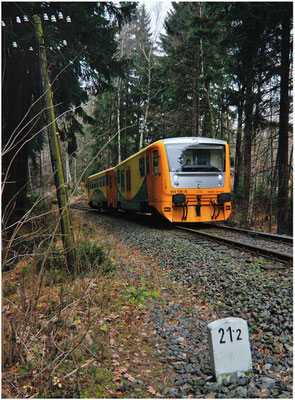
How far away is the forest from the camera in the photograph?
2.57 metres

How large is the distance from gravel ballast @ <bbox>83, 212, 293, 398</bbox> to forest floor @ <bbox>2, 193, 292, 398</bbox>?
0.05ft

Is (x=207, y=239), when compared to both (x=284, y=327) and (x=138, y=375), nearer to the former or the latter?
(x=284, y=327)

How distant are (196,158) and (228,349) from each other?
7.59 m

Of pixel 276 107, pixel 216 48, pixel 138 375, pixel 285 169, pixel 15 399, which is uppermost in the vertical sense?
pixel 216 48

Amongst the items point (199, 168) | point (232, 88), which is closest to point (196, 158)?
point (199, 168)

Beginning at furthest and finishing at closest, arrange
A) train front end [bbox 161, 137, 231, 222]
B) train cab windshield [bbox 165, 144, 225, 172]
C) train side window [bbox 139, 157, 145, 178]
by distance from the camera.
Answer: train side window [bbox 139, 157, 145, 178] < train cab windshield [bbox 165, 144, 225, 172] < train front end [bbox 161, 137, 231, 222]

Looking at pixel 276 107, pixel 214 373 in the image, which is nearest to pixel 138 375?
pixel 214 373

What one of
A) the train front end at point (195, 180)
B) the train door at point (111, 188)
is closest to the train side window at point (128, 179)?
the train door at point (111, 188)

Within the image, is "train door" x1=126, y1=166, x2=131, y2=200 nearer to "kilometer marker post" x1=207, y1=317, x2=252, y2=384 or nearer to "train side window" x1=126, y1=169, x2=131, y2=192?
"train side window" x1=126, y1=169, x2=131, y2=192

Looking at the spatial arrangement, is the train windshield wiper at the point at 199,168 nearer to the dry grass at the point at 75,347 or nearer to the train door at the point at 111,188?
the dry grass at the point at 75,347

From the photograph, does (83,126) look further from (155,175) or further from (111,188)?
(155,175)

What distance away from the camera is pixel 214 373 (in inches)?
99.1

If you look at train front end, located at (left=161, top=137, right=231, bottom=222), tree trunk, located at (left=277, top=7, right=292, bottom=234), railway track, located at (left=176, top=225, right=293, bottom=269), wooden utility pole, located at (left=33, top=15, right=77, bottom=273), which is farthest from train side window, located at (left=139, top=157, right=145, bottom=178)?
wooden utility pole, located at (left=33, top=15, right=77, bottom=273)

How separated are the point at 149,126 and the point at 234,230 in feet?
54.0
